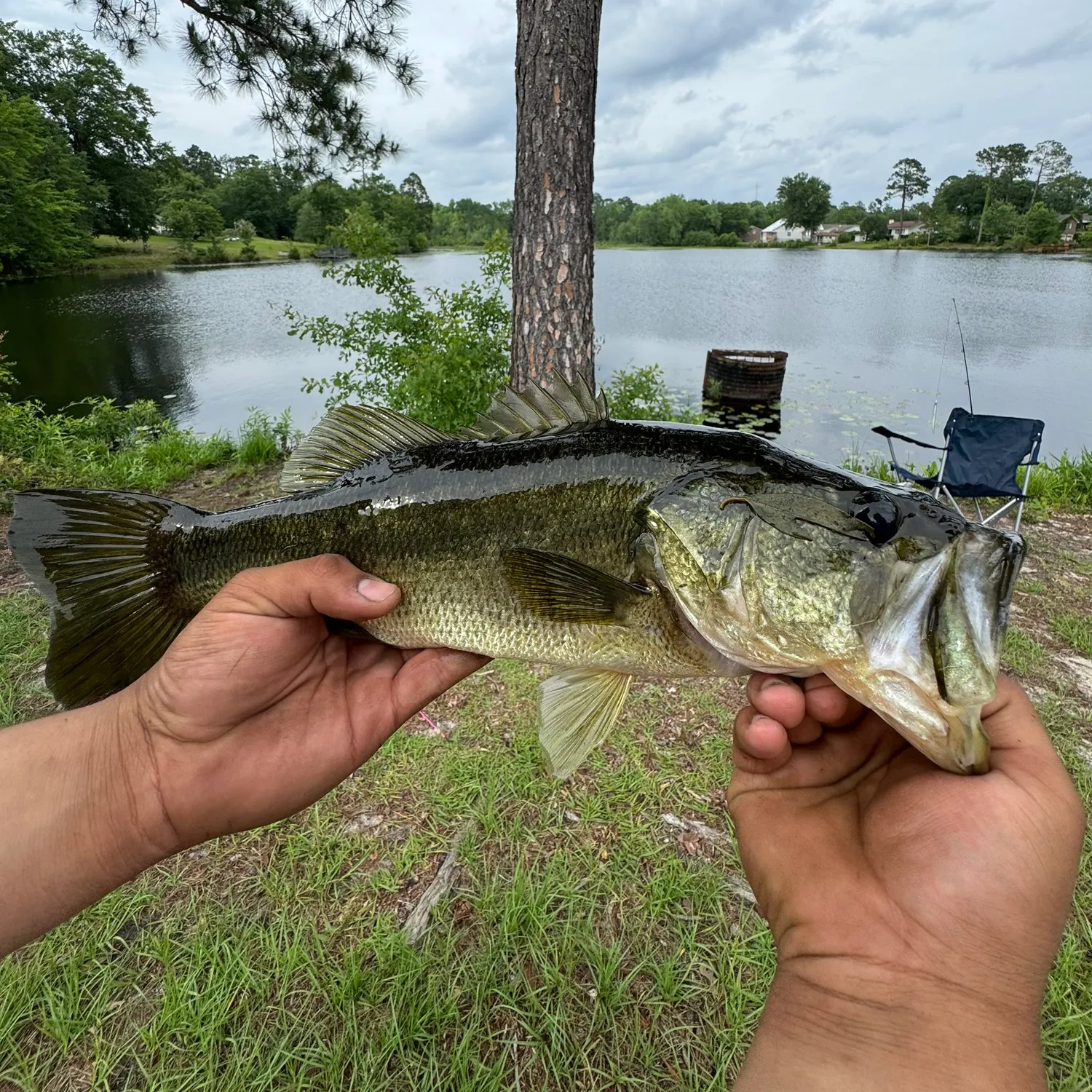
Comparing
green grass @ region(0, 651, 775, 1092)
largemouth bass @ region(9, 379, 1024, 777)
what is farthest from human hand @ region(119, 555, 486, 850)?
green grass @ region(0, 651, 775, 1092)

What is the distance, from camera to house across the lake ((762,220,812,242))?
341 ft

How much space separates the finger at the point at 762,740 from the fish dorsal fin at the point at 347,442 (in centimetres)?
141

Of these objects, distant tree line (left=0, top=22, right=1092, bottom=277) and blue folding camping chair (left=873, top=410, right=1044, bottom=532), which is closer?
blue folding camping chair (left=873, top=410, right=1044, bottom=532)

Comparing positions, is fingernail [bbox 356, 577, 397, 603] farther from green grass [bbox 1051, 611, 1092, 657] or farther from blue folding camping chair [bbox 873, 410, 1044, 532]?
blue folding camping chair [bbox 873, 410, 1044, 532]

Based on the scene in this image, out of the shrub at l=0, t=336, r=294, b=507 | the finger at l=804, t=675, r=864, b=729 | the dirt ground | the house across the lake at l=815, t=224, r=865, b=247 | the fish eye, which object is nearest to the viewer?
the fish eye

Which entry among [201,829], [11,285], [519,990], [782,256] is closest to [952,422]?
[519,990]

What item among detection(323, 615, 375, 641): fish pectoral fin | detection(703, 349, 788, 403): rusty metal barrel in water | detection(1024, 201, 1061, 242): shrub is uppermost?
detection(1024, 201, 1061, 242): shrub

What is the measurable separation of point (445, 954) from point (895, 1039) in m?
1.96

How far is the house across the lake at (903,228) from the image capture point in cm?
8875

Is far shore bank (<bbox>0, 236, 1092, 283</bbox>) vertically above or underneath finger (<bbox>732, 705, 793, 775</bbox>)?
above

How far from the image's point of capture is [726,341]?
22766mm

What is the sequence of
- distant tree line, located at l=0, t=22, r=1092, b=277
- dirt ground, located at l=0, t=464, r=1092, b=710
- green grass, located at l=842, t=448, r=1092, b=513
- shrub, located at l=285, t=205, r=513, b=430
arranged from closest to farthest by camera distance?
1. dirt ground, located at l=0, t=464, r=1092, b=710
2. shrub, located at l=285, t=205, r=513, b=430
3. green grass, located at l=842, t=448, r=1092, b=513
4. distant tree line, located at l=0, t=22, r=1092, b=277

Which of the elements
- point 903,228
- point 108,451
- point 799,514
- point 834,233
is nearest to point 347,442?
point 799,514

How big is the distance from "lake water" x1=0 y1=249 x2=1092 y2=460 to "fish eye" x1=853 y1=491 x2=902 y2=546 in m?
10.2
